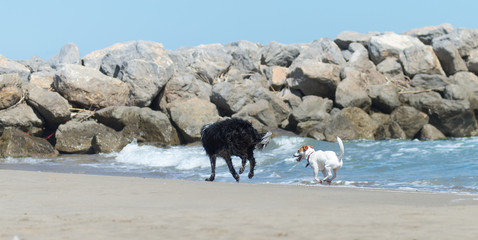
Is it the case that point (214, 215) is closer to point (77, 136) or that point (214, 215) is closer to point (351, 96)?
point (77, 136)

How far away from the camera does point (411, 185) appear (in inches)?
373

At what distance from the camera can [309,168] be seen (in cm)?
1251

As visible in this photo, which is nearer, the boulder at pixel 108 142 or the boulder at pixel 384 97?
the boulder at pixel 108 142

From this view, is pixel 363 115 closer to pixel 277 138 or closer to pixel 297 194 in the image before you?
pixel 277 138

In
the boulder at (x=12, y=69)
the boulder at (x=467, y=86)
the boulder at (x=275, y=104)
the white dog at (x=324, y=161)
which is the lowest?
the white dog at (x=324, y=161)

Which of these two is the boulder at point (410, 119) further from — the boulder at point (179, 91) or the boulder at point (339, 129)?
the boulder at point (179, 91)

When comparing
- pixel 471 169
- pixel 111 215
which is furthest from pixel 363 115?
pixel 111 215

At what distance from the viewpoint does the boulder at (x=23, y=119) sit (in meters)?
18.4

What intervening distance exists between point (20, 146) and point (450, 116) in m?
15.0

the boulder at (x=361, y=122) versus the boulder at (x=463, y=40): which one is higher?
the boulder at (x=463, y=40)

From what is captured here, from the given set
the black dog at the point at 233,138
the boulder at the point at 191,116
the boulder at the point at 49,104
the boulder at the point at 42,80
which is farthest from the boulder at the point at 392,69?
the black dog at the point at 233,138

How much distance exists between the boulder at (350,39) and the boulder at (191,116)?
11.4 metres

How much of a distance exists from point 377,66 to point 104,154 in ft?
44.1

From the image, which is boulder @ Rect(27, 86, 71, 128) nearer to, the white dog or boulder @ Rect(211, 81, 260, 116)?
boulder @ Rect(211, 81, 260, 116)
